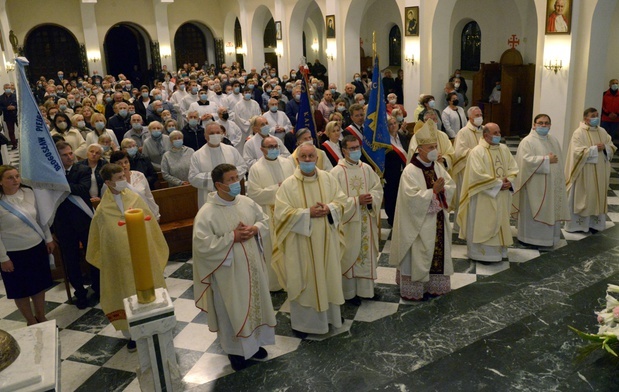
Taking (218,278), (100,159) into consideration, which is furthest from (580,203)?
(100,159)

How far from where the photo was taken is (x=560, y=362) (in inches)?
127

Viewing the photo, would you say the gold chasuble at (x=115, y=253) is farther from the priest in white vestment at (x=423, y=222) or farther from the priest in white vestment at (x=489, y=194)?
the priest in white vestment at (x=489, y=194)

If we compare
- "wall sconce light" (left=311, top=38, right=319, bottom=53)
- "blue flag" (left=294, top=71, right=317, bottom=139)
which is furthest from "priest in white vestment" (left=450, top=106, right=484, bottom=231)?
"wall sconce light" (left=311, top=38, right=319, bottom=53)

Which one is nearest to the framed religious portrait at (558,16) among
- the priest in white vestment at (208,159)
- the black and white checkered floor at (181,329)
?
the black and white checkered floor at (181,329)

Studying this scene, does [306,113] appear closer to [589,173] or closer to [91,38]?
[589,173]

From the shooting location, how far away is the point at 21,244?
548 cm

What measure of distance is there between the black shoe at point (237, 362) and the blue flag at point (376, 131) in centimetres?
313

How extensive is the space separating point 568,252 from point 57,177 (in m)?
6.27

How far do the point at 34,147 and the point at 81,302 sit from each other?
243cm

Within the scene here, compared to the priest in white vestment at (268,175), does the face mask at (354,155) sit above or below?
above

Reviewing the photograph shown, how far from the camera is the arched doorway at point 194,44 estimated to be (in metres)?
29.8

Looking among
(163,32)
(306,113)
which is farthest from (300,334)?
(163,32)

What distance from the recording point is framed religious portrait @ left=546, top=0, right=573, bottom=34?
1080 centimetres

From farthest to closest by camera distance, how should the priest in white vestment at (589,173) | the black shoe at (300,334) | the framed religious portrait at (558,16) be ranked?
the framed religious portrait at (558,16) < the priest in white vestment at (589,173) < the black shoe at (300,334)
